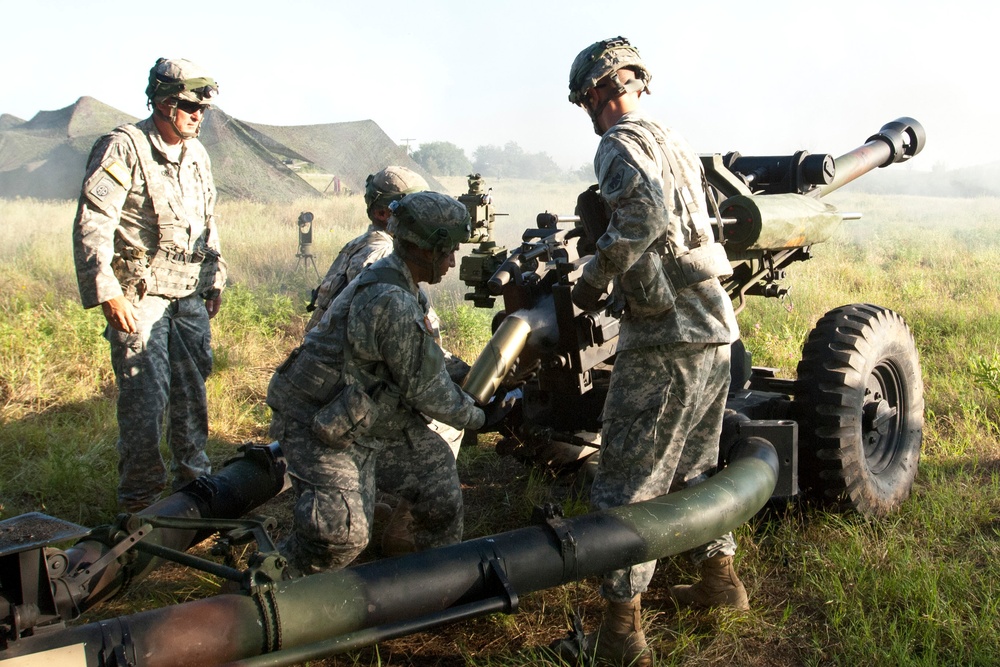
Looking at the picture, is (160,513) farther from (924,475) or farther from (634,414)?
(924,475)

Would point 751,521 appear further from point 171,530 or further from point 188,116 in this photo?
point 188,116

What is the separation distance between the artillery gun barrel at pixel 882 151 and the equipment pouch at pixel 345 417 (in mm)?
3794

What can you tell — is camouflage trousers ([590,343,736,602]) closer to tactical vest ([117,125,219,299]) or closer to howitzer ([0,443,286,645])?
howitzer ([0,443,286,645])

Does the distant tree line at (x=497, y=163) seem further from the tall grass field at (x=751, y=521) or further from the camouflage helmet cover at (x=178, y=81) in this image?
the camouflage helmet cover at (x=178, y=81)

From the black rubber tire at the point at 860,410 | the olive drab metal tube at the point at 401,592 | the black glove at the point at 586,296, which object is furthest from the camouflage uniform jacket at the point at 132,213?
the black rubber tire at the point at 860,410

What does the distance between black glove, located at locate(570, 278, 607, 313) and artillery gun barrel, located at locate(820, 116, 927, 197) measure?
2.61 metres

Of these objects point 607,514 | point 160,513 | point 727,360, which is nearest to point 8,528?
point 160,513

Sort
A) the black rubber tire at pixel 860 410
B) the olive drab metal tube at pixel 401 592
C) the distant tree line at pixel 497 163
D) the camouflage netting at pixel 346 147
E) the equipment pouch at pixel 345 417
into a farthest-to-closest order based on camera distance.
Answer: the distant tree line at pixel 497 163 → the camouflage netting at pixel 346 147 → the black rubber tire at pixel 860 410 → the equipment pouch at pixel 345 417 → the olive drab metal tube at pixel 401 592

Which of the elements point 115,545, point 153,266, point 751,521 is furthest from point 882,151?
point 115,545

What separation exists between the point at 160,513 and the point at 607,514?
166 cm

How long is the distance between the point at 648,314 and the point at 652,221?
374 mm

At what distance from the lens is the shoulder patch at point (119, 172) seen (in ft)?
14.7

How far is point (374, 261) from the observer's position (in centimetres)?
404

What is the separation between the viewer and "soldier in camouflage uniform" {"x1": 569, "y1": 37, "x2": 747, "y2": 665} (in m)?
3.30
